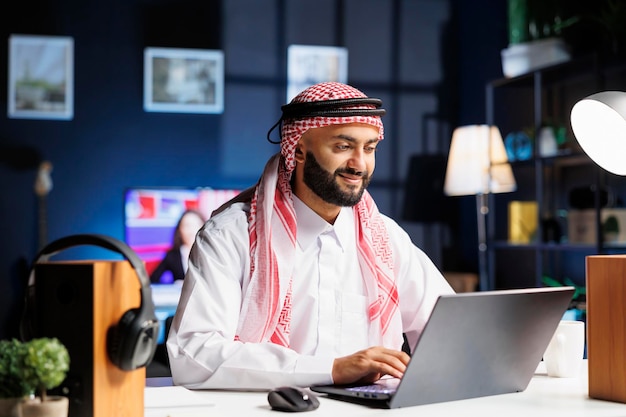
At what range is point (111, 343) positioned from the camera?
1.37 metres

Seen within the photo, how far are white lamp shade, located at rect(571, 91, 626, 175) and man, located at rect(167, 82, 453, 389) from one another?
2.02ft

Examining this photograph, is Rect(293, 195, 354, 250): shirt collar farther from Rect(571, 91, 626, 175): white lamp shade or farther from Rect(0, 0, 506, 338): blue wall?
Rect(0, 0, 506, 338): blue wall

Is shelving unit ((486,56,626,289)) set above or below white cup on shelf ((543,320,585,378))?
above

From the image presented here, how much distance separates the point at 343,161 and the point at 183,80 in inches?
148

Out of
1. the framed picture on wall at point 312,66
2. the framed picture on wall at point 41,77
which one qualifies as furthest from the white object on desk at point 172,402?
the framed picture on wall at point 312,66

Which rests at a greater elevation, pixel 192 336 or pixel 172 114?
pixel 172 114

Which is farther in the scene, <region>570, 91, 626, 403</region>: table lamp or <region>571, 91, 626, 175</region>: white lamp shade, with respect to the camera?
<region>571, 91, 626, 175</region>: white lamp shade

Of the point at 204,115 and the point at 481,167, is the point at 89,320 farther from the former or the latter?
the point at 204,115

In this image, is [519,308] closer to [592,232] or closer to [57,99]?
[592,232]

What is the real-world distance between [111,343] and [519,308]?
0.77 meters

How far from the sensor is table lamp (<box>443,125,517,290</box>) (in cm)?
570

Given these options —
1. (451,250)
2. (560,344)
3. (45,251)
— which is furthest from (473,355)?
(451,250)

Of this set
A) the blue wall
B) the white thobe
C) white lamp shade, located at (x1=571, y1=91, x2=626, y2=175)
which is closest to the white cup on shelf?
white lamp shade, located at (x1=571, y1=91, x2=626, y2=175)

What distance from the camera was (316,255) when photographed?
2477 millimetres
